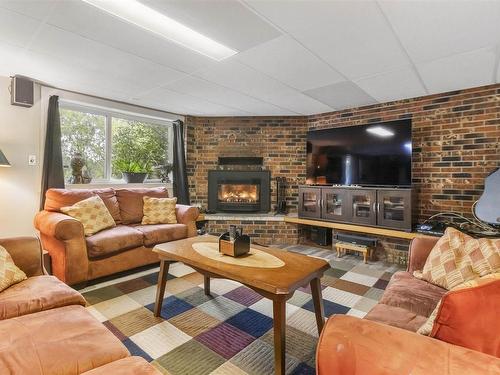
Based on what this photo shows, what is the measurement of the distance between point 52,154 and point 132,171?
1.07m

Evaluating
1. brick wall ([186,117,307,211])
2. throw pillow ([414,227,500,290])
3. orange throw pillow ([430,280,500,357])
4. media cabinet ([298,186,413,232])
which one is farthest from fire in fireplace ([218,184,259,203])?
orange throw pillow ([430,280,500,357])

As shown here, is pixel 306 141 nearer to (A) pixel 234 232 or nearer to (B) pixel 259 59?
(B) pixel 259 59

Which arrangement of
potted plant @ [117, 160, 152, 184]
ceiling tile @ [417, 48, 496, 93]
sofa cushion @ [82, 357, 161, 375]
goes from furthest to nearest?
potted plant @ [117, 160, 152, 184] → ceiling tile @ [417, 48, 496, 93] → sofa cushion @ [82, 357, 161, 375]

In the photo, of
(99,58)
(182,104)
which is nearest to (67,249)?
(99,58)

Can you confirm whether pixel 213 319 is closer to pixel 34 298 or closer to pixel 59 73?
pixel 34 298

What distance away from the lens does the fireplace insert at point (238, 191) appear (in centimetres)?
475

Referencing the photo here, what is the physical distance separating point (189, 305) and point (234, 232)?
0.79 meters

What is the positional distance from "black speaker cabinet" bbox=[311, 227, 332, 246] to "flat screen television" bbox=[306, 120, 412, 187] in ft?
2.49

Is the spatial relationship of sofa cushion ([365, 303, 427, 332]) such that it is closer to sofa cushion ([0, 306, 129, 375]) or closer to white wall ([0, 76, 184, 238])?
sofa cushion ([0, 306, 129, 375])

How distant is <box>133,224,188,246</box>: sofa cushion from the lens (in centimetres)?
314

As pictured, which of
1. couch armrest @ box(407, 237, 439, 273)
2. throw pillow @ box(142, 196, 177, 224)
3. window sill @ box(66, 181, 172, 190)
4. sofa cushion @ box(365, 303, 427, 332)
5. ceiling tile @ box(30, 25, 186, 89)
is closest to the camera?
sofa cushion @ box(365, 303, 427, 332)

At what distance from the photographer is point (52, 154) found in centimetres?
338

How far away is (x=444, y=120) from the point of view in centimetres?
342

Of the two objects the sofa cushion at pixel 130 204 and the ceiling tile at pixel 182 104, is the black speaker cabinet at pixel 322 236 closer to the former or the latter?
the ceiling tile at pixel 182 104
